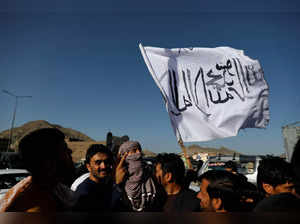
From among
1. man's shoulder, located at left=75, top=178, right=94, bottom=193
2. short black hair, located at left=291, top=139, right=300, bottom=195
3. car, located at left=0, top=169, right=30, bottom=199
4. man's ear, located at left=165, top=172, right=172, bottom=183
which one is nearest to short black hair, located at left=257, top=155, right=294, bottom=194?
man's ear, located at left=165, top=172, right=172, bottom=183

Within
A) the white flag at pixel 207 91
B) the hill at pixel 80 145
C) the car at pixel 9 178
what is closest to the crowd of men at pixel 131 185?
the hill at pixel 80 145

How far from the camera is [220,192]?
6.30 ft

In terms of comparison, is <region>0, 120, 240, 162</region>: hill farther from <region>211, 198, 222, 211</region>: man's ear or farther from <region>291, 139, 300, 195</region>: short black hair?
<region>291, 139, 300, 195</region>: short black hair

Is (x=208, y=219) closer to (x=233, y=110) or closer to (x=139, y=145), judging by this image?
(x=139, y=145)

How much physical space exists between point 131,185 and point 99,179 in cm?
38

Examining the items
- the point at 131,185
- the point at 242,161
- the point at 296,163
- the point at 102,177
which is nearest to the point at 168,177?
the point at 131,185

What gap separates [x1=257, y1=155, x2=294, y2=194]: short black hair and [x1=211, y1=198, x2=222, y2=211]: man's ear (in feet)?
2.86

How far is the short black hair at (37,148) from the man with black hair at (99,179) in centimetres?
96

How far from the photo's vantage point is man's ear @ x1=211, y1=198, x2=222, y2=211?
1.84 meters

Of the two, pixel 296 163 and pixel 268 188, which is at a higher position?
pixel 296 163

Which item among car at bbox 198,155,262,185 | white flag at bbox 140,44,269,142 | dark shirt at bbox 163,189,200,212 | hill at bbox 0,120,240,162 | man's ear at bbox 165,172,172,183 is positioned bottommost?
hill at bbox 0,120,240,162

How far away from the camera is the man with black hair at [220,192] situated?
1837mm

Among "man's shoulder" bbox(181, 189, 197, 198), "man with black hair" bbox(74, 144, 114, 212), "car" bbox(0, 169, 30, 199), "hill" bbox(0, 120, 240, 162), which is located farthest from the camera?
"hill" bbox(0, 120, 240, 162)

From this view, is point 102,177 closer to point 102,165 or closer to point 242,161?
point 102,165
